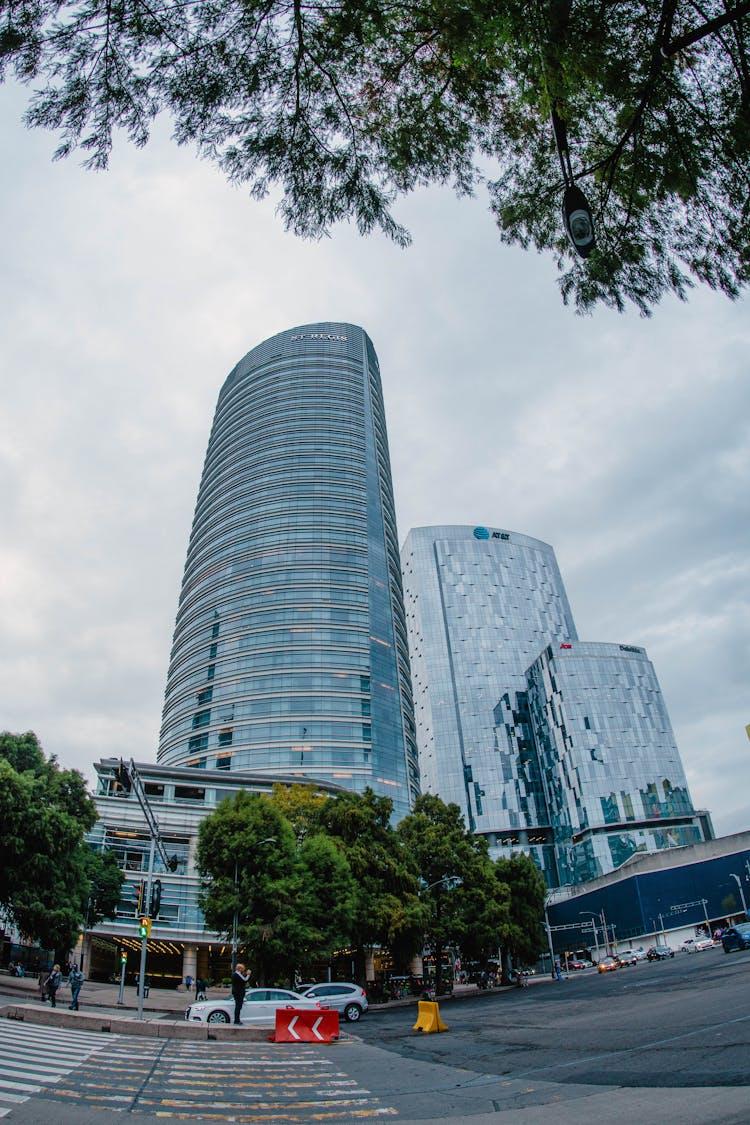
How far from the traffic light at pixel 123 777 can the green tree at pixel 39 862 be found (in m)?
10.7

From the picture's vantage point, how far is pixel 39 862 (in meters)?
30.8

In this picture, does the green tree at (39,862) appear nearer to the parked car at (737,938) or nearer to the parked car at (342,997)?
the parked car at (342,997)

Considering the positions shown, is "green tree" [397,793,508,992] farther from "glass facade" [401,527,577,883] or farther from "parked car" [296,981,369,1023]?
"glass facade" [401,527,577,883]

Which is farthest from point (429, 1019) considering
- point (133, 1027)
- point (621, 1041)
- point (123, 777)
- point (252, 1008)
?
point (123, 777)

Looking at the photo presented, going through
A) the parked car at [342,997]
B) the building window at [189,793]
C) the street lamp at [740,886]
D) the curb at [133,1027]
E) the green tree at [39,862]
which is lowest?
the parked car at [342,997]

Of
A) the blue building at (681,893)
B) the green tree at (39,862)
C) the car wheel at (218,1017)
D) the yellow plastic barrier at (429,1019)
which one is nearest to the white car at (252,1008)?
the car wheel at (218,1017)

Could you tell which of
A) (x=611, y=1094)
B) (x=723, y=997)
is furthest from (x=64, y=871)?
(x=611, y=1094)

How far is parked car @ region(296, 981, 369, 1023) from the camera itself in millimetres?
26922

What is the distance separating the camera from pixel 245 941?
32.1 metres

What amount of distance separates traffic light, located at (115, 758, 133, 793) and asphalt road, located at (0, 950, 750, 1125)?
26.0 ft

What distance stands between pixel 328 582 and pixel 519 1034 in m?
98.5

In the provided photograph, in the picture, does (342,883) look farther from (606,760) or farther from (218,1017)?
(606,760)

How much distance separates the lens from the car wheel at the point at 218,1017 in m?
22.2

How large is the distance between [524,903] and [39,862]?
127ft
